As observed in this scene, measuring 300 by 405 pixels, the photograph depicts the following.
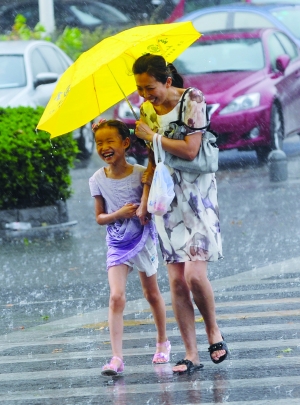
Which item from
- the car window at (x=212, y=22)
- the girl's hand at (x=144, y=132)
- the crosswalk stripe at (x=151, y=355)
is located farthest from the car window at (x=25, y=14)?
the girl's hand at (x=144, y=132)

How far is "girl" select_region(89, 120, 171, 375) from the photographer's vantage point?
6.89 m

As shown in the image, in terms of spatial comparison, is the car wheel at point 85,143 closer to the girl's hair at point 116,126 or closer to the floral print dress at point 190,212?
the girl's hair at point 116,126

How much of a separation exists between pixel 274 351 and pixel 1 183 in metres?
7.28

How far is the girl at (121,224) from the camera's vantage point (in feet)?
22.6

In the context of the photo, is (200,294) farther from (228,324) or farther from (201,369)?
(228,324)

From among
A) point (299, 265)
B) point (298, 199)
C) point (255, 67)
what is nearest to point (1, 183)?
point (298, 199)

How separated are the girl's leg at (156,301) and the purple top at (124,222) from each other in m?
0.18

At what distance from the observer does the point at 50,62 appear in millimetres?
20828

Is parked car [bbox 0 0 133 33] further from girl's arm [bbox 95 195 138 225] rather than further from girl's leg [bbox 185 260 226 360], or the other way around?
girl's leg [bbox 185 260 226 360]

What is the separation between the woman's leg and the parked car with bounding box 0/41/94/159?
11.4 meters

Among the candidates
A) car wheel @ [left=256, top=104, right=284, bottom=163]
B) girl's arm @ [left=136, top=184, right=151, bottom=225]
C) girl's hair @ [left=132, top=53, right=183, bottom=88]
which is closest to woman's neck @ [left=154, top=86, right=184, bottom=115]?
girl's hair @ [left=132, top=53, right=183, bottom=88]

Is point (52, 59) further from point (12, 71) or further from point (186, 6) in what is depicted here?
point (186, 6)

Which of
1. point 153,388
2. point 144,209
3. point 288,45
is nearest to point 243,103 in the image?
point 288,45

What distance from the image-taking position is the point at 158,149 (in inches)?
262
